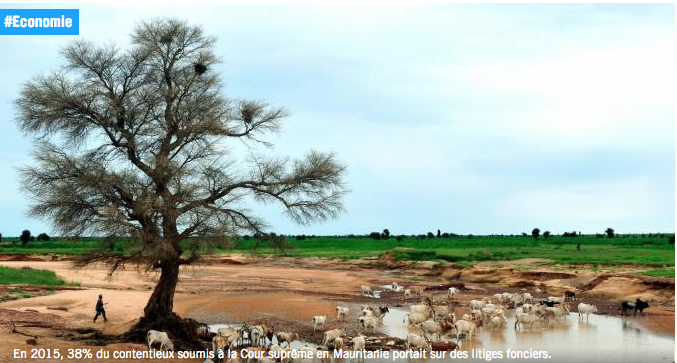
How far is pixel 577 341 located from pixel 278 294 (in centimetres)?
2206

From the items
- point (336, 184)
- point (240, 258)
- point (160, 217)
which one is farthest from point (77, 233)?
point (240, 258)

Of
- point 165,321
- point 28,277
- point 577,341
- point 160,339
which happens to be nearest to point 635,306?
point 577,341

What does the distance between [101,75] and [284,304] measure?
17.7 metres

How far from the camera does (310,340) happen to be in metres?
24.4

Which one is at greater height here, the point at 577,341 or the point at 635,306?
the point at 635,306

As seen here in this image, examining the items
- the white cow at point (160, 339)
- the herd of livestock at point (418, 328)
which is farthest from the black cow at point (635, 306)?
the white cow at point (160, 339)

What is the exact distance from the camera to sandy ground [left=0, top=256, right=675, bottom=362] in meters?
27.5

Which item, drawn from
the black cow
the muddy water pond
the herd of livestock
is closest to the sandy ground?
the black cow

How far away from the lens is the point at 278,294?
4297 cm

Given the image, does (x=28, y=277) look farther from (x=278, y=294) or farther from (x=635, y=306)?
(x=635, y=306)

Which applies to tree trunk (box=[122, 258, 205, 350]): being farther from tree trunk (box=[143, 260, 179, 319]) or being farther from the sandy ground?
the sandy ground

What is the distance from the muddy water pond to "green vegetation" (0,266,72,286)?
2237 cm

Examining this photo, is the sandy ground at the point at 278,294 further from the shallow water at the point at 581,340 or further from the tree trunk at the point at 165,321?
the shallow water at the point at 581,340

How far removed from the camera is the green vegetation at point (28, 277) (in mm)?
45281
